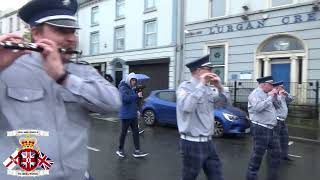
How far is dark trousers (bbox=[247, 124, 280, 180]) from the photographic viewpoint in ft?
20.3

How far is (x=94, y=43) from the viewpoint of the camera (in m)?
30.0

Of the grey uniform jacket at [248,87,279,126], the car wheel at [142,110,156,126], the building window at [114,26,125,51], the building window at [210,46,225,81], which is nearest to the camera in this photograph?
the grey uniform jacket at [248,87,279,126]

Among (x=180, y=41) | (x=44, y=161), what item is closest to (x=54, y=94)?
(x=44, y=161)

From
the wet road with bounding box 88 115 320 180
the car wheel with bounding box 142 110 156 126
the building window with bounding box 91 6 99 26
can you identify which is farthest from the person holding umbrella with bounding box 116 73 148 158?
the building window with bounding box 91 6 99 26

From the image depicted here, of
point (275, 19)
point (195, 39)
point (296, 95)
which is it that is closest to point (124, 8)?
point (195, 39)

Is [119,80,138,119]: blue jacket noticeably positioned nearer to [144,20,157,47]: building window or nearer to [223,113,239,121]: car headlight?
[223,113,239,121]: car headlight

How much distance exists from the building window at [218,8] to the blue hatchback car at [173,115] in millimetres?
6886

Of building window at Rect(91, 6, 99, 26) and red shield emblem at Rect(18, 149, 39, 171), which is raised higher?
building window at Rect(91, 6, 99, 26)

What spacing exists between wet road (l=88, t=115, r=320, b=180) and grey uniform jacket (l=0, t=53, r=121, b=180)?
16.8ft

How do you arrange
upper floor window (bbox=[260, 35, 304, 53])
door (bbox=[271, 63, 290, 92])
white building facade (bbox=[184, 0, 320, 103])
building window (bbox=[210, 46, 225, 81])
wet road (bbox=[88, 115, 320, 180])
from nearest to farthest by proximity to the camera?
wet road (bbox=[88, 115, 320, 180])
white building facade (bbox=[184, 0, 320, 103])
upper floor window (bbox=[260, 35, 304, 53])
door (bbox=[271, 63, 290, 92])
building window (bbox=[210, 46, 225, 81])

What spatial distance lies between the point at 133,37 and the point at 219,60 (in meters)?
7.12

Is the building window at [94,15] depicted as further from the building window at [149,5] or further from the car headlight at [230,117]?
the car headlight at [230,117]

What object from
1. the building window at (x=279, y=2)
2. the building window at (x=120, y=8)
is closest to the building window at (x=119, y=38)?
the building window at (x=120, y=8)

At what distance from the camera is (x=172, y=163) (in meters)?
8.45
